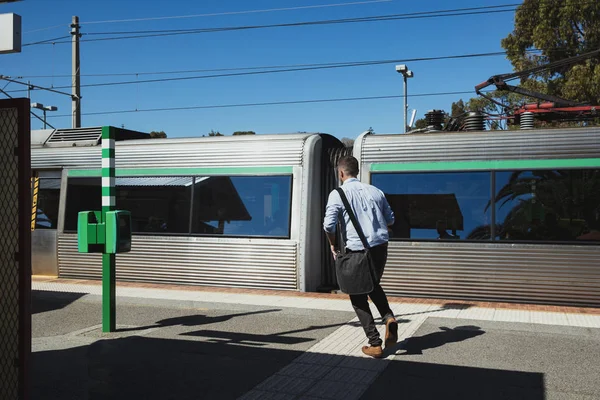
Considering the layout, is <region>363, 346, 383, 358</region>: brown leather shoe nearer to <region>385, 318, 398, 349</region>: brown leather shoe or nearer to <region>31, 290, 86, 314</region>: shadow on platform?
<region>385, 318, 398, 349</region>: brown leather shoe

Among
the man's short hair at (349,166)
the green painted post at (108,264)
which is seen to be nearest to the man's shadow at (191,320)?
the green painted post at (108,264)

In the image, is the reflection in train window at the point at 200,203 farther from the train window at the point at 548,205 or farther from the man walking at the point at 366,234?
the man walking at the point at 366,234

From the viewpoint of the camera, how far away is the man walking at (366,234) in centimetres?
566

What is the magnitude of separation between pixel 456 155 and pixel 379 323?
3023mm

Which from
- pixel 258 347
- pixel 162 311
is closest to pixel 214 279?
pixel 162 311

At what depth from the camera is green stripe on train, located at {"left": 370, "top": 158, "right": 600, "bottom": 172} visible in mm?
8250

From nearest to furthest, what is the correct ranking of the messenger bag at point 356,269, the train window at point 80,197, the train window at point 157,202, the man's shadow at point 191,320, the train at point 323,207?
the messenger bag at point 356,269, the man's shadow at point 191,320, the train at point 323,207, the train window at point 157,202, the train window at point 80,197

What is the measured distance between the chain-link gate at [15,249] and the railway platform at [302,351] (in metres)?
0.75

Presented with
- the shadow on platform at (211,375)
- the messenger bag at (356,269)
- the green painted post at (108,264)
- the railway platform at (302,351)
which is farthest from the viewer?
the green painted post at (108,264)

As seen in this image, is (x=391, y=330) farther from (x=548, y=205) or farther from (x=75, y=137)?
(x=75, y=137)

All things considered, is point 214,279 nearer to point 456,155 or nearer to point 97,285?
point 97,285

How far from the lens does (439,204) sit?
353 inches

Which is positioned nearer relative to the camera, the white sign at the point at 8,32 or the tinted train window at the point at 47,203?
the white sign at the point at 8,32

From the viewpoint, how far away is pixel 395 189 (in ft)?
30.3
